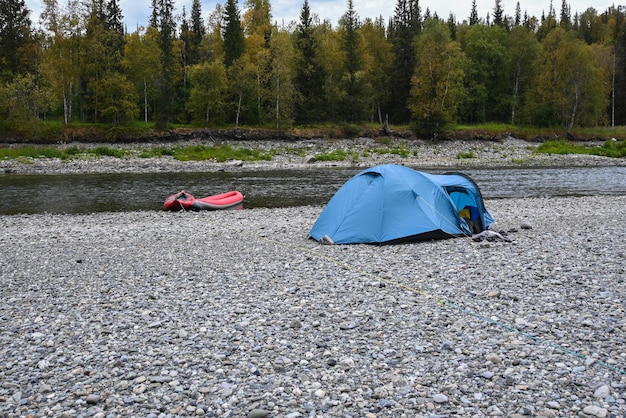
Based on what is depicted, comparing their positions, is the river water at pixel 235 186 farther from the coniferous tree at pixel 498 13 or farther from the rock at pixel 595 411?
the coniferous tree at pixel 498 13

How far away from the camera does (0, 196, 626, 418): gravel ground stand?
17.3ft

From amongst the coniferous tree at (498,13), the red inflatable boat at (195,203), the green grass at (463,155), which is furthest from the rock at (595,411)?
the coniferous tree at (498,13)

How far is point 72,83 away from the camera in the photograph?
196 feet

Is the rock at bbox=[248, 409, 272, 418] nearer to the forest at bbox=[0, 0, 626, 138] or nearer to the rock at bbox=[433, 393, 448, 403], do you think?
the rock at bbox=[433, 393, 448, 403]

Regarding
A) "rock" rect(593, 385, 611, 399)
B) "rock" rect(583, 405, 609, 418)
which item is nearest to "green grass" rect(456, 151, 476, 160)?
"rock" rect(593, 385, 611, 399)

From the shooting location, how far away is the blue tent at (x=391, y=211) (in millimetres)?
13070

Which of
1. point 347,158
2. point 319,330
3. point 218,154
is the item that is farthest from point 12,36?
point 319,330

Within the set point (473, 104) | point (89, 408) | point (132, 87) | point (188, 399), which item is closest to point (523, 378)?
point (188, 399)

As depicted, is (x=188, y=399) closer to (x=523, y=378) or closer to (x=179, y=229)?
(x=523, y=378)

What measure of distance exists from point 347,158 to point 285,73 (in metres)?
18.9

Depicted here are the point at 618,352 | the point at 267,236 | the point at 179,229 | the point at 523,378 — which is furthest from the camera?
the point at 179,229

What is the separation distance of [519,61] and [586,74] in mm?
10035

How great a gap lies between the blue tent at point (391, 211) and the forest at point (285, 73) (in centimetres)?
4893

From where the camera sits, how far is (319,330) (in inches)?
278
